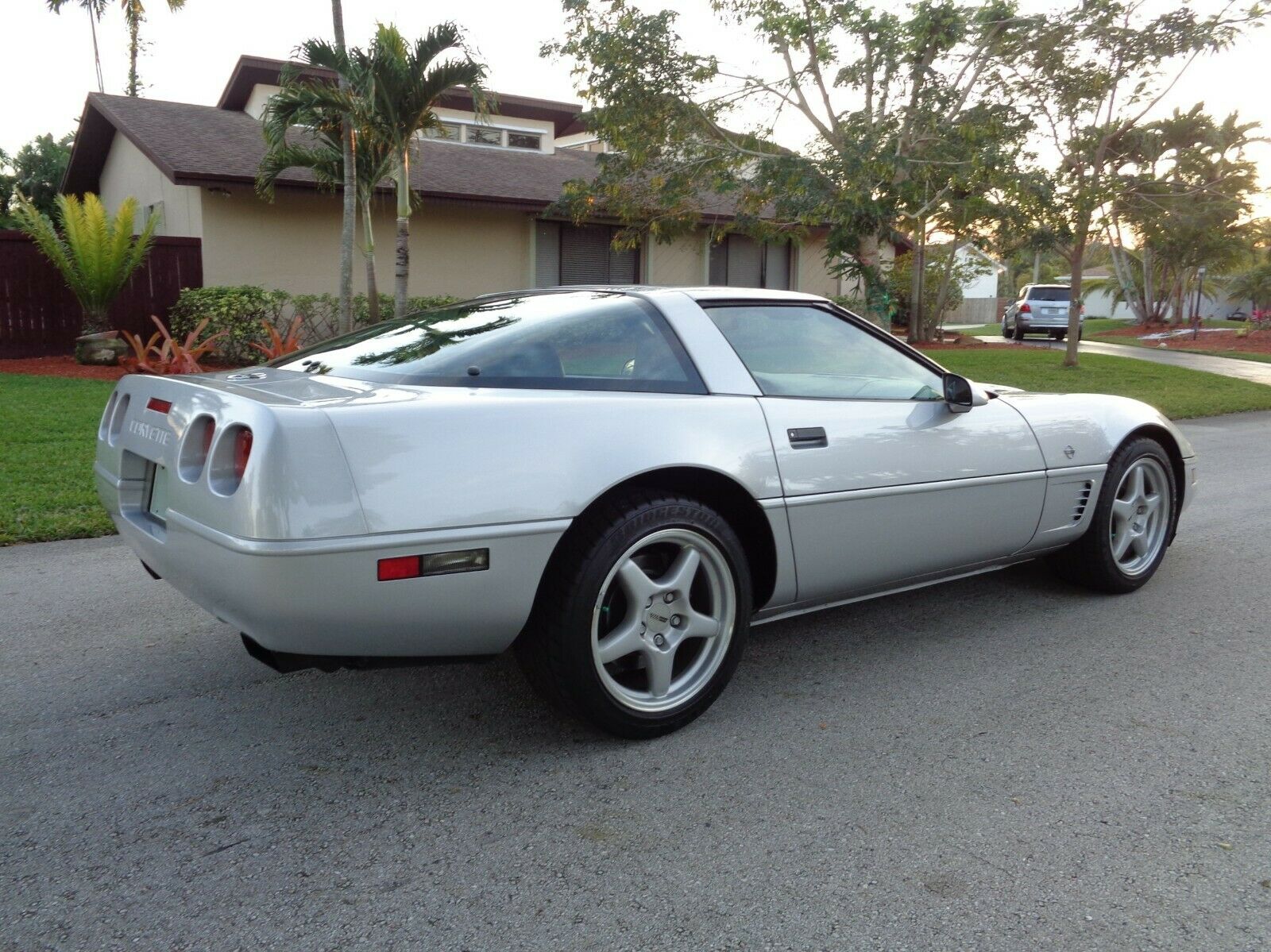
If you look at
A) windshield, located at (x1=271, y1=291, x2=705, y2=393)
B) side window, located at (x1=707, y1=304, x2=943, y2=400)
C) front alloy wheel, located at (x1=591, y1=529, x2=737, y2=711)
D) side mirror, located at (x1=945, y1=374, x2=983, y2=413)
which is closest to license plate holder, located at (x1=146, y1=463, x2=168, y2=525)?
windshield, located at (x1=271, y1=291, x2=705, y2=393)

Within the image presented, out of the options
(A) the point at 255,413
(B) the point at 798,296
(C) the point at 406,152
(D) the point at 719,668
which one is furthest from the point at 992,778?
(C) the point at 406,152

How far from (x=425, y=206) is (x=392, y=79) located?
5213mm

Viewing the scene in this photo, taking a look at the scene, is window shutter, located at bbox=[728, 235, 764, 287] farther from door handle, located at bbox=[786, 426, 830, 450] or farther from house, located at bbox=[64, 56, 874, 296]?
door handle, located at bbox=[786, 426, 830, 450]

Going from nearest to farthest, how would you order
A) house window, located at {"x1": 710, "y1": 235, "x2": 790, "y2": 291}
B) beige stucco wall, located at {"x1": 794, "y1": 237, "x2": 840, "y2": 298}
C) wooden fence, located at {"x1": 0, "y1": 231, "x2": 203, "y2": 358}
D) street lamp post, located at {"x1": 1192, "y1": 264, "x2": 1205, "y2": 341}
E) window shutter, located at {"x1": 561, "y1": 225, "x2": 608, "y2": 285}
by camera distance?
wooden fence, located at {"x1": 0, "y1": 231, "x2": 203, "y2": 358}
window shutter, located at {"x1": 561, "y1": 225, "x2": 608, "y2": 285}
house window, located at {"x1": 710, "y1": 235, "x2": 790, "y2": 291}
beige stucco wall, located at {"x1": 794, "y1": 237, "x2": 840, "y2": 298}
street lamp post, located at {"x1": 1192, "y1": 264, "x2": 1205, "y2": 341}

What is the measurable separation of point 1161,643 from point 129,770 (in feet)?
11.7

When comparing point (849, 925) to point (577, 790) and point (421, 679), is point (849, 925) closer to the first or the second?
point (577, 790)

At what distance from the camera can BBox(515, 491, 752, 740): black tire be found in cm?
288

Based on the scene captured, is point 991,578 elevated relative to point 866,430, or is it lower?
lower

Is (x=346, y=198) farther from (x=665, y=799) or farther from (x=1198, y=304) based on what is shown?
(x=1198, y=304)

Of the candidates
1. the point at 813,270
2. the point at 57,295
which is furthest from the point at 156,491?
the point at 813,270

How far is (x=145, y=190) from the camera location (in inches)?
721

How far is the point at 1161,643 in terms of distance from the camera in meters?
4.00

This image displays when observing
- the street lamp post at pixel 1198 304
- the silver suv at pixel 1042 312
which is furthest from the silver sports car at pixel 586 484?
the street lamp post at pixel 1198 304

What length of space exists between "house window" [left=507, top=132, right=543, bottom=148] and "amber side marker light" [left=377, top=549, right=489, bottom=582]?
65.1 feet
